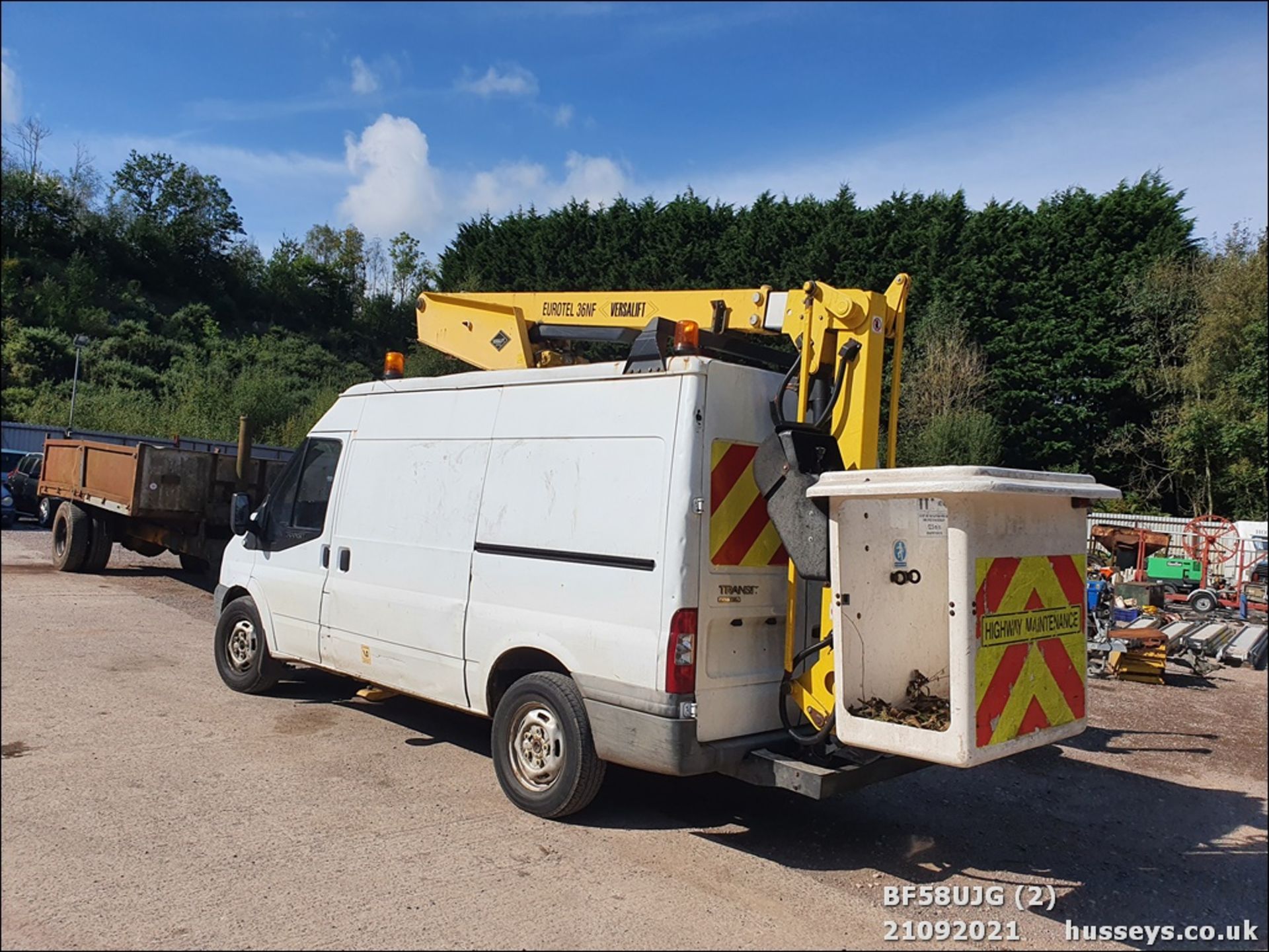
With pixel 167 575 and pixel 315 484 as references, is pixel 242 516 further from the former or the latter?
pixel 167 575

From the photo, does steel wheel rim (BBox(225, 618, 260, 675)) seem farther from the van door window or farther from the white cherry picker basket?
the white cherry picker basket

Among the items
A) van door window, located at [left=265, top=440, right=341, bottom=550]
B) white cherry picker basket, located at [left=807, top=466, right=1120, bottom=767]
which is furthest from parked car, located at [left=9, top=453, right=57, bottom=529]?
white cherry picker basket, located at [left=807, top=466, right=1120, bottom=767]

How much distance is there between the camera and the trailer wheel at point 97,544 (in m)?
Answer: 13.4

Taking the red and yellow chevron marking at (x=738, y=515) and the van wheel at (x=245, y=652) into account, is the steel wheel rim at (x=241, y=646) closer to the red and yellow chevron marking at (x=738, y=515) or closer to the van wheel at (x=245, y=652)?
the van wheel at (x=245, y=652)

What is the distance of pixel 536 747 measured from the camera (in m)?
5.11

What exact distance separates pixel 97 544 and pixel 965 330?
2449cm

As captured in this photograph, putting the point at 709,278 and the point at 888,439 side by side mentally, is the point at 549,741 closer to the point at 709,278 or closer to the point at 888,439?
the point at 888,439

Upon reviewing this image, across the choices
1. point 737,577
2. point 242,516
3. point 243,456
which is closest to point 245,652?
point 242,516

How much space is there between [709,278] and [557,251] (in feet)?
24.7

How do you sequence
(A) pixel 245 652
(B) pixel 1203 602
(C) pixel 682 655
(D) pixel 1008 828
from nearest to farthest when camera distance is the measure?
(C) pixel 682 655, (D) pixel 1008 828, (A) pixel 245 652, (B) pixel 1203 602

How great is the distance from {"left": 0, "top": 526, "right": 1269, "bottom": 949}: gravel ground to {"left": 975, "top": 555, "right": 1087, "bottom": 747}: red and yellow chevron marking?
0.91 metres

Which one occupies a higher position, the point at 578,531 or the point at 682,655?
the point at 578,531

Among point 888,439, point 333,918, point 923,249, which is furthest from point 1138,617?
point 923,249

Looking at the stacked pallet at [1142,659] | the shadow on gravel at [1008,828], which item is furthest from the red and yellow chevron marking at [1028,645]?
the stacked pallet at [1142,659]
